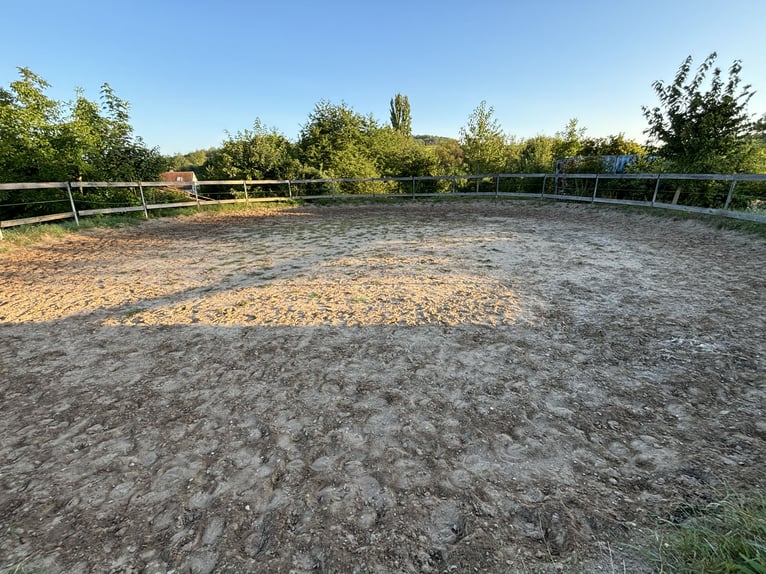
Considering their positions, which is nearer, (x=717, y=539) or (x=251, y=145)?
(x=717, y=539)

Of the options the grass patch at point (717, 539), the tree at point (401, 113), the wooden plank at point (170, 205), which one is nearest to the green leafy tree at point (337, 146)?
the wooden plank at point (170, 205)

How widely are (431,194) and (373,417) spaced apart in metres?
15.1

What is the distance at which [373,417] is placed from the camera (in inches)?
86.2

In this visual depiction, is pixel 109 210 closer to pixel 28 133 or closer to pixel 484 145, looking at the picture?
pixel 28 133

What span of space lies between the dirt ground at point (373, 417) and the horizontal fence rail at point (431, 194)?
190 inches

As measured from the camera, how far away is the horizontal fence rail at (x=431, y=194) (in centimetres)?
830

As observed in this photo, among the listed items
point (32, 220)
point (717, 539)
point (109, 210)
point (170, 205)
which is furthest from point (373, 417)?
point (170, 205)

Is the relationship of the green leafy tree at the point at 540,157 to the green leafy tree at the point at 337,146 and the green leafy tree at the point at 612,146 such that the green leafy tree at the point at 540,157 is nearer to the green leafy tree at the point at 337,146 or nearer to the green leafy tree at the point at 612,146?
the green leafy tree at the point at 612,146

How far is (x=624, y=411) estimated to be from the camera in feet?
7.14

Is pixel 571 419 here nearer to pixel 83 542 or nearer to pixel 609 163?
pixel 83 542

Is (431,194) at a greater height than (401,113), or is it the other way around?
(401,113)

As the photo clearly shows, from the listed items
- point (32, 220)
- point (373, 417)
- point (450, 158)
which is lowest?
point (373, 417)

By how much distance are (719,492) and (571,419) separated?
681 mm

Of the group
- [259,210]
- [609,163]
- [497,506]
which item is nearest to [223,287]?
[497,506]
